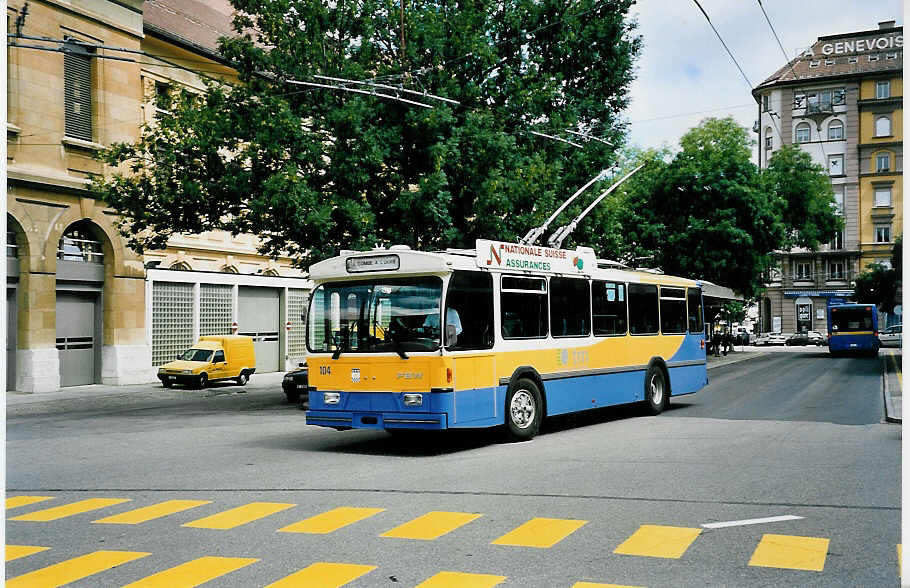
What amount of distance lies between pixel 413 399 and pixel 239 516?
14.6 feet

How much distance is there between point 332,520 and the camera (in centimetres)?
809

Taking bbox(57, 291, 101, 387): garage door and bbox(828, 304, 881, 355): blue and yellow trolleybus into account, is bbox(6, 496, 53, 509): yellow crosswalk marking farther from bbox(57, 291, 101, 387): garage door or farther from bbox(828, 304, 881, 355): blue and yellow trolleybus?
bbox(828, 304, 881, 355): blue and yellow trolleybus

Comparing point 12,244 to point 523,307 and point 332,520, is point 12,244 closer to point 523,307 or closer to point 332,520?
point 523,307

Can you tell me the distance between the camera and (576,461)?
1163 centimetres

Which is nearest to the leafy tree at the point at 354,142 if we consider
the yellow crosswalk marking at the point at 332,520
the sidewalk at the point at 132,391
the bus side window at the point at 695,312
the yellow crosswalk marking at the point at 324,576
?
the bus side window at the point at 695,312

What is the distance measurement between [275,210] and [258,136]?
1656 millimetres

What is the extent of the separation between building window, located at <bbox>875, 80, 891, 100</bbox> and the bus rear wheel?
36.1 feet

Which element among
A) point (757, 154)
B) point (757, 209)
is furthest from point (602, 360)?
point (757, 154)

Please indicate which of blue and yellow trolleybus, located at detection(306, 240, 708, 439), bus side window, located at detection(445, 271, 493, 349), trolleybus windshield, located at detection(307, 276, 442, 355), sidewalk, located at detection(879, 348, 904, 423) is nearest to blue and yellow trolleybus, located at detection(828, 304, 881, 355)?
sidewalk, located at detection(879, 348, 904, 423)

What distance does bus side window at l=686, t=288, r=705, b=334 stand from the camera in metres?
20.1

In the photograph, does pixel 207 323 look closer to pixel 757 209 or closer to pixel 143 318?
pixel 143 318

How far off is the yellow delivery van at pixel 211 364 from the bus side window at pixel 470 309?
18.9 metres

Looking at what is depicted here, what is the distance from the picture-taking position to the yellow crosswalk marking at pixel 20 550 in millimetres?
6996

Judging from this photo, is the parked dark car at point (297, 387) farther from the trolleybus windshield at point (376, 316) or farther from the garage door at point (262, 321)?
the garage door at point (262, 321)
